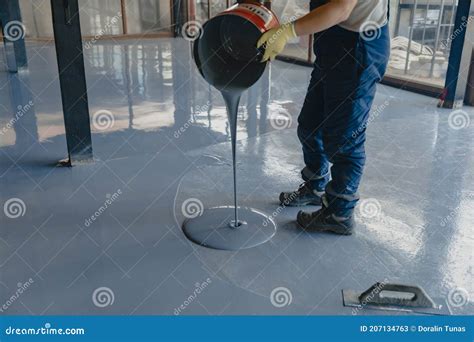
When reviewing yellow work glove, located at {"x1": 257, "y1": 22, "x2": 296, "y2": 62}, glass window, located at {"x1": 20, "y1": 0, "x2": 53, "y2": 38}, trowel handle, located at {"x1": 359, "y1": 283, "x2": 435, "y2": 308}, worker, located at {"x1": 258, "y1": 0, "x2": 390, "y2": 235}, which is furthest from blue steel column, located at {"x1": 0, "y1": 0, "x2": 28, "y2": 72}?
trowel handle, located at {"x1": 359, "y1": 283, "x2": 435, "y2": 308}

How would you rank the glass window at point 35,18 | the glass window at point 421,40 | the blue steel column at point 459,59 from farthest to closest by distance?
the glass window at point 35,18 → the glass window at point 421,40 → the blue steel column at point 459,59

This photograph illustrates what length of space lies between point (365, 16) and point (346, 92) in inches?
14.1

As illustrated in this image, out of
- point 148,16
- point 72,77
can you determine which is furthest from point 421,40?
point 148,16

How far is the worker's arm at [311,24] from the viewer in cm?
200

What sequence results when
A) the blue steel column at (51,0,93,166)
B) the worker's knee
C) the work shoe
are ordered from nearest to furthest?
the worker's knee
the work shoe
the blue steel column at (51,0,93,166)

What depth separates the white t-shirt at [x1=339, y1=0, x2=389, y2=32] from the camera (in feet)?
6.96

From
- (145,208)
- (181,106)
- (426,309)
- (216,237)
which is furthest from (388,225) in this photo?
(181,106)

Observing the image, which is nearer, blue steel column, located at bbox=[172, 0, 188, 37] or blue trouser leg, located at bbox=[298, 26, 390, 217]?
blue trouser leg, located at bbox=[298, 26, 390, 217]

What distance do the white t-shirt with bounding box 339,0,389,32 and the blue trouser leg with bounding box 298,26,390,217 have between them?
37 mm

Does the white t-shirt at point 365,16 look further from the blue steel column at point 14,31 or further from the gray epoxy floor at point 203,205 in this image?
the blue steel column at point 14,31

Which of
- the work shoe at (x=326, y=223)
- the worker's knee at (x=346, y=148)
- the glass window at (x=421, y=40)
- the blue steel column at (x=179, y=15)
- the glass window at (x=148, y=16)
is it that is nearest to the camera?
the worker's knee at (x=346, y=148)

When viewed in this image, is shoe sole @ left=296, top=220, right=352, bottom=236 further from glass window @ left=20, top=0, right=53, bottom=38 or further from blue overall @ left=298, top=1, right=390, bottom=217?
glass window @ left=20, top=0, right=53, bottom=38

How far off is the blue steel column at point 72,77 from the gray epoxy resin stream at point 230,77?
1.08m

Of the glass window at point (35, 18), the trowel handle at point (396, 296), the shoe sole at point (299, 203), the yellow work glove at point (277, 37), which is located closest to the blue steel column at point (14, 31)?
the glass window at point (35, 18)
